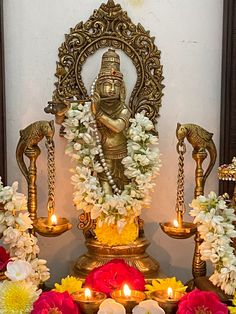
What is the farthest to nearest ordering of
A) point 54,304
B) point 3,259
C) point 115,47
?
point 115,47, point 3,259, point 54,304

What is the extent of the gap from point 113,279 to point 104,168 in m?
0.27

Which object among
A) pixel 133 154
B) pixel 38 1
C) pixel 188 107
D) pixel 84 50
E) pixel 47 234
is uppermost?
pixel 38 1

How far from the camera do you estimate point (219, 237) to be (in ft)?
3.12

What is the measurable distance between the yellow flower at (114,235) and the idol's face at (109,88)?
297 millimetres

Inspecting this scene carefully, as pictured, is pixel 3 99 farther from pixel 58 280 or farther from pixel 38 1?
pixel 58 280

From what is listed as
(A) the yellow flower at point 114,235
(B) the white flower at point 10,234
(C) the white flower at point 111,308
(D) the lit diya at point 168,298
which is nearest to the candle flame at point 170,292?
(D) the lit diya at point 168,298

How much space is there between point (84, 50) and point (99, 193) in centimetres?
38

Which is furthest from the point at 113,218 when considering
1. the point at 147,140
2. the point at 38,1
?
the point at 38,1

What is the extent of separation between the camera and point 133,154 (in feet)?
3.69

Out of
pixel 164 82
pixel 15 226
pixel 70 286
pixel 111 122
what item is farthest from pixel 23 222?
pixel 164 82

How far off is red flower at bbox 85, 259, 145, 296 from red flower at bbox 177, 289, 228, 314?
0.13 meters

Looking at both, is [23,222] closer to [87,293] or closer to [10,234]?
[10,234]

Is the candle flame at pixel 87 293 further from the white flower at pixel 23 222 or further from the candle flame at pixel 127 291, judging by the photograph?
the white flower at pixel 23 222

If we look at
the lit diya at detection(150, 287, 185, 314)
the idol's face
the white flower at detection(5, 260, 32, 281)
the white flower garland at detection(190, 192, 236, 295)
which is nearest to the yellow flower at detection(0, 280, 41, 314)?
the white flower at detection(5, 260, 32, 281)
